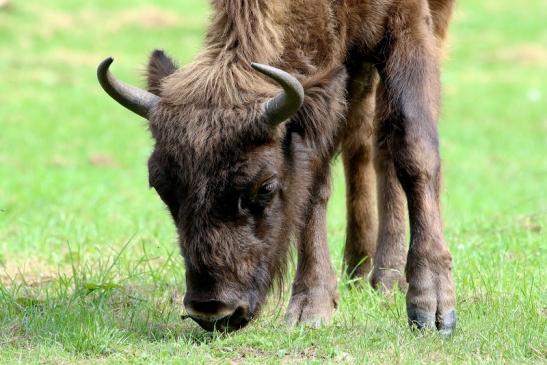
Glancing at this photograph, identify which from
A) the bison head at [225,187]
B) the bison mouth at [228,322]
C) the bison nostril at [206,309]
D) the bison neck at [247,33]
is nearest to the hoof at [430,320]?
the bison head at [225,187]

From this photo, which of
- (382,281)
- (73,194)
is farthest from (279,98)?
(73,194)

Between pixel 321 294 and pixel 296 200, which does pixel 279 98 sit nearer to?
pixel 296 200

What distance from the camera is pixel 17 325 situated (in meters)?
5.43

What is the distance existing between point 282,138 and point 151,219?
502cm

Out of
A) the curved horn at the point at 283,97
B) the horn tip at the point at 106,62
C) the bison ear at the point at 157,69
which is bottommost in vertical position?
the curved horn at the point at 283,97

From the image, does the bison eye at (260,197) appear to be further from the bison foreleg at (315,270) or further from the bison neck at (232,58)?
the bison foreleg at (315,270)

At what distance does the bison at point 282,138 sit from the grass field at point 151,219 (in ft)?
0.90

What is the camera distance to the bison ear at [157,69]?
5.78m

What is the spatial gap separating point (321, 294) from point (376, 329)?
0.74m

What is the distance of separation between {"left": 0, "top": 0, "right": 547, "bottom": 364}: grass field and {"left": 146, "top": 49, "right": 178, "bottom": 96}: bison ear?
0.55m

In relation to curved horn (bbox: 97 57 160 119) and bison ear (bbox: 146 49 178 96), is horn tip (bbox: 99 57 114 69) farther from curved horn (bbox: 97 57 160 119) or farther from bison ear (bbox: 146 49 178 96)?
bison ear (bbox: 146 49 178 96)

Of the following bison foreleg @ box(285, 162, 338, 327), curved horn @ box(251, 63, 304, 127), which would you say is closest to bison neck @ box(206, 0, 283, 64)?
curved horn @ box(251, 63, 304, 127)

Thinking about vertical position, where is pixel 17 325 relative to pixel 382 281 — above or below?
above

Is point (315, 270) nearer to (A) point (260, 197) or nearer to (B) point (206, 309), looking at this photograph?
→ (A) point (260, 197)
